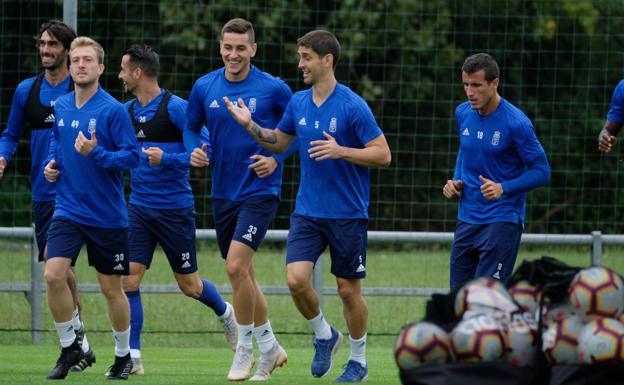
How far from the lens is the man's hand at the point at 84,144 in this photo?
8625mm

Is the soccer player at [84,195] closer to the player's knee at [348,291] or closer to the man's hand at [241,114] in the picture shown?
the man's hand at [241,114]

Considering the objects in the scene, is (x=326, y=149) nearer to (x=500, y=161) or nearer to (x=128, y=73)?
(x=500, y=161)

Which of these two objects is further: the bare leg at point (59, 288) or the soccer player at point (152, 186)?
the soccer player at point (152, 186)

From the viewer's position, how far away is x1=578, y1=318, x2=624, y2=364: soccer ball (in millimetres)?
5910

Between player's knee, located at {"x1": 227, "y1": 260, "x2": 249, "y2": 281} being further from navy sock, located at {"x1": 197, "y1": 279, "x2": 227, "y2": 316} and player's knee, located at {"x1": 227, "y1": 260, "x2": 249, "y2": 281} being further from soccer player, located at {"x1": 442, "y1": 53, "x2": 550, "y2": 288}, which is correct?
navy sock, located at {"x1": 197, "y1": 279, "x2": 227, "y2": 316}

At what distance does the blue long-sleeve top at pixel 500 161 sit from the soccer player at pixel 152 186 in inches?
84.0

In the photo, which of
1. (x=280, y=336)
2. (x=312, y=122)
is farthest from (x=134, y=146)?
(x=280, y=336)

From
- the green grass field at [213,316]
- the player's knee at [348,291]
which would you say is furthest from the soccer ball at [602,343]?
the green grass field at [213,316]

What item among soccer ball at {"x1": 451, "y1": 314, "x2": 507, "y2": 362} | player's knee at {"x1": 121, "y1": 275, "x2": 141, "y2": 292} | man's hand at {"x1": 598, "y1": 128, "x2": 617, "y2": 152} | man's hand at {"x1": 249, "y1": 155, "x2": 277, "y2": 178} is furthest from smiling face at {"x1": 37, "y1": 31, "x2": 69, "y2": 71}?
soccer ball at {"x1": 451, "y1": 314, "x2": 507, "y2": 362}

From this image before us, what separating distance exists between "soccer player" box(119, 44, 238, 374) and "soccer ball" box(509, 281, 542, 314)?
422cm

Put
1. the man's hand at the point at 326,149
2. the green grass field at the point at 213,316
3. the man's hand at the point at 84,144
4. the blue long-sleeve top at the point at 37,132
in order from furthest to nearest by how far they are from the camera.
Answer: the green grass field at the point at 213,316
the blue long-sleeve top at the point at 37,132
the man's hand at the point at 84,144
the man's hand at the point at 326,149

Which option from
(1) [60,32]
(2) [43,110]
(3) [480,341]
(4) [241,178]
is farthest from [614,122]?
(2) [43,110]

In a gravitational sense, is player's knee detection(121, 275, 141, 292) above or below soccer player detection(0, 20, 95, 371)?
below

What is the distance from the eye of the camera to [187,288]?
1066 cm
